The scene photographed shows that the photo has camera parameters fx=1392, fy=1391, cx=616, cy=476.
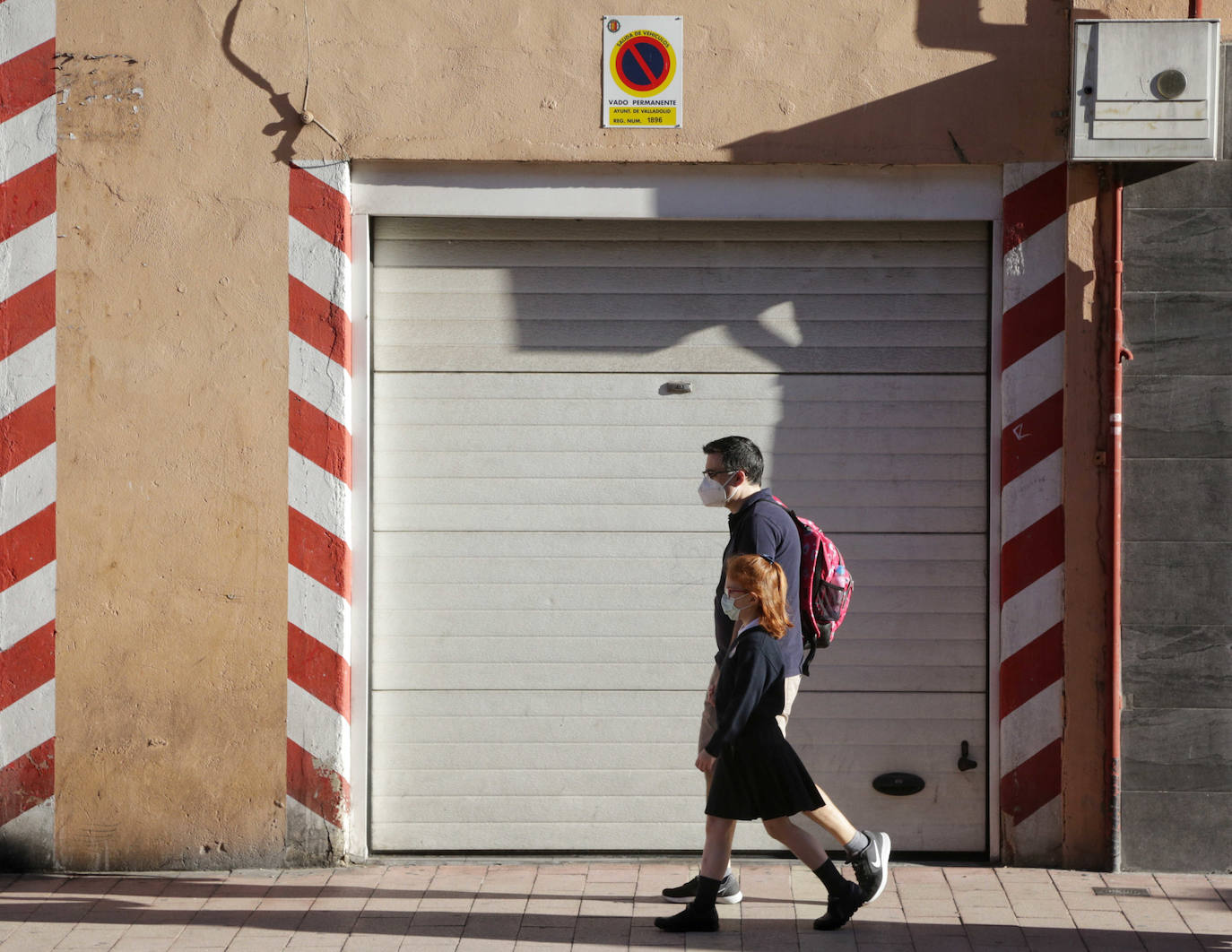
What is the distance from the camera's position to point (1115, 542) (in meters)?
5.84

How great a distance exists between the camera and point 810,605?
5.30 meters

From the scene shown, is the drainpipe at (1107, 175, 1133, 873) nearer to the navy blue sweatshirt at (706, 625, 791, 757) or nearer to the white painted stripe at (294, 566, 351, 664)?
the navy blue sweatshirt at (706, 625, 791, 757)

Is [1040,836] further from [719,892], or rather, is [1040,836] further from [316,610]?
[316,610]

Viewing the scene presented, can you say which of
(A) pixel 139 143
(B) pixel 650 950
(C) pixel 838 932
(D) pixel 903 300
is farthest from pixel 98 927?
(D) pixel 903 300

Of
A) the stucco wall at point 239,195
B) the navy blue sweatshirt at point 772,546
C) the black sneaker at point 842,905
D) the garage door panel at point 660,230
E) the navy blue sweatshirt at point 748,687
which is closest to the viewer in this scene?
the navy blue sweatshirt at point 748,687

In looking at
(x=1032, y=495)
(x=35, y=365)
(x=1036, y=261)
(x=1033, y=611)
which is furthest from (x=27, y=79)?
(x=1033, y=611)

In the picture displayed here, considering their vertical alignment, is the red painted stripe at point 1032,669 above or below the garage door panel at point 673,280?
below

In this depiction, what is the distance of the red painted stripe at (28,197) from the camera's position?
5.97m

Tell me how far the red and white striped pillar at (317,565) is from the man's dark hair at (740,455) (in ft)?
5.73

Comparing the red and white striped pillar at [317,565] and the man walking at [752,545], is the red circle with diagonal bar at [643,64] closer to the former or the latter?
the red and white striped pillar at [317,565]

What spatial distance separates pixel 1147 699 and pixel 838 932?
68.8 inches

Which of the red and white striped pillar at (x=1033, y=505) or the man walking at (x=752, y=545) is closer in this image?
the man walking at (x=752, y=545)

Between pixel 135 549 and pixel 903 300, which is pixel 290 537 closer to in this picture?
pixel 135 549

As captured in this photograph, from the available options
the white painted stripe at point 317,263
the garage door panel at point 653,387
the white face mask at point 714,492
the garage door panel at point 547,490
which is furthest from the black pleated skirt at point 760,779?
the white painted stripe at point 317,263
